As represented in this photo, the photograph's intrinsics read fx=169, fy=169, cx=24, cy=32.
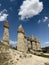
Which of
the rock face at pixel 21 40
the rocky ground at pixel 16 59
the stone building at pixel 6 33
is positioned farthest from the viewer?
the stone building at pixel 6 33

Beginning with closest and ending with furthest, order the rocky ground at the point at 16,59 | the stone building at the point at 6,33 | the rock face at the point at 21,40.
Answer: the rocky ground at the point at 16,59
the rock face at the point at 21,40
the stone building at the point at 6,33

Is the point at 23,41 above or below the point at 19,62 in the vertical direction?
above

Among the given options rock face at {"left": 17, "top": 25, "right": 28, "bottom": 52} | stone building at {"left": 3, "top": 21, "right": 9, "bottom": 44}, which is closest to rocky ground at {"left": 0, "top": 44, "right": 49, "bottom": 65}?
rock face at {"left": 17, "top": 25, "right": 28, "bottom": 52}

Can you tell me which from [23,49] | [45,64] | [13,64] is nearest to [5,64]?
[13,64]

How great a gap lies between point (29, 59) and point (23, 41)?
1046 centimetres

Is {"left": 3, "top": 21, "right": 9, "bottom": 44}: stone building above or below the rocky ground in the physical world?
above

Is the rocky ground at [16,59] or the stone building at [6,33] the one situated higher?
the stone building at [6,33]

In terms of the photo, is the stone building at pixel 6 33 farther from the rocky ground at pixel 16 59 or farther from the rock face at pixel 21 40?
the rocky ground at pixel 16 59

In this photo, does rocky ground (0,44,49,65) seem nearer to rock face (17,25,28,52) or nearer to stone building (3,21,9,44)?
rock face (17,25,28,52)

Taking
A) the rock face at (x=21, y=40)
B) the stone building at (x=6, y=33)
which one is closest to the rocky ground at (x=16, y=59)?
the rock face at (x=21, y=40)

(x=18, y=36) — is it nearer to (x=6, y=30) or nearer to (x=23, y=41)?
(x=23, y=41)

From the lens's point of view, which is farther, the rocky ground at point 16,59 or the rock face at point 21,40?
the rock face at point 21,40

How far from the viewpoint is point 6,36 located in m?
51.5

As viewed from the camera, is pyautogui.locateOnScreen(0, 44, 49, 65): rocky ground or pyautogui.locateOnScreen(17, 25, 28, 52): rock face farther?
pyautogui.locateOnScreen(17, 25, 28, 52): rock face
